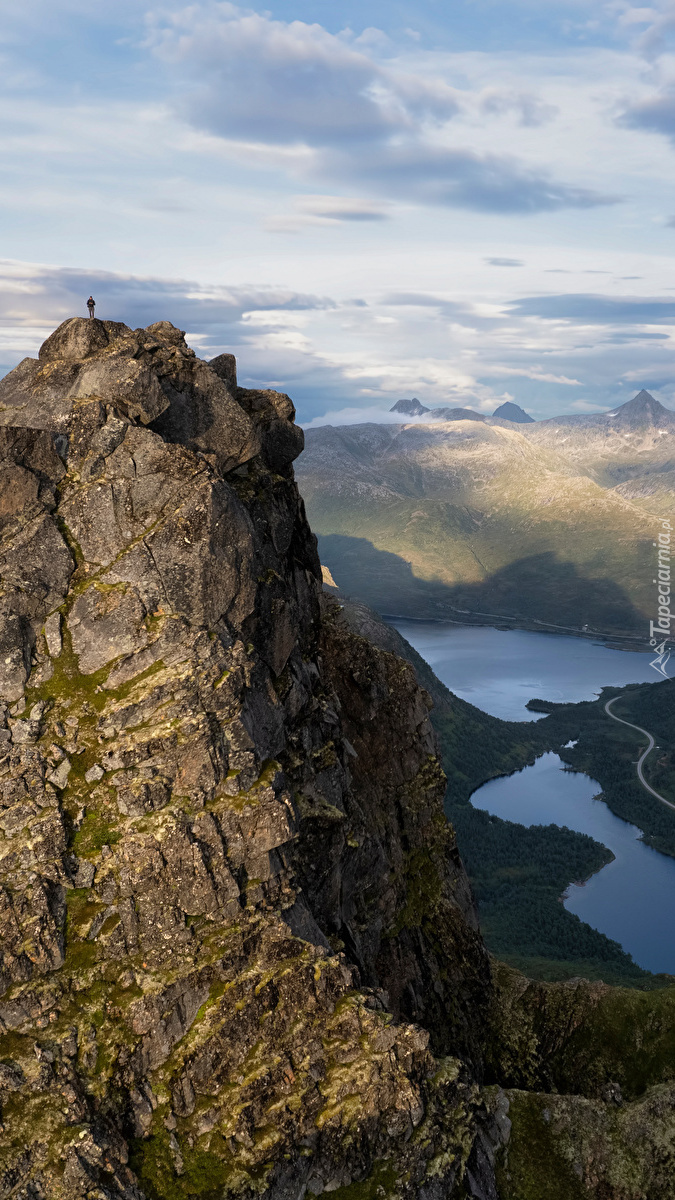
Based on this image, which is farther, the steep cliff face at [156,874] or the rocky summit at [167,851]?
the rocky summit at [167,851]

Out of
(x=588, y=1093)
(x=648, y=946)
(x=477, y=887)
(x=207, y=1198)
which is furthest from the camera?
(x=477, y=887)

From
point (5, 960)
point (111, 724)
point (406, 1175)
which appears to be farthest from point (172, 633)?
point (406, 1175)

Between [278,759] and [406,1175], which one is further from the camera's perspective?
[278,759]

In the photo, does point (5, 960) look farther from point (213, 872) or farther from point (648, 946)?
point (648, 946)

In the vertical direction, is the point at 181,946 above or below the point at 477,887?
above

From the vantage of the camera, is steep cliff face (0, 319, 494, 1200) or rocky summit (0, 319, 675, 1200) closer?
steep cliff face (0, 319, 494, 1200)
